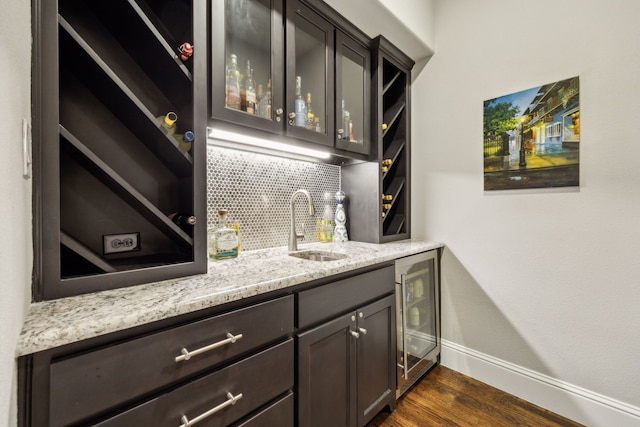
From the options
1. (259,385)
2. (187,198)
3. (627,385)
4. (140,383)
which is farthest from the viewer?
(627,385)

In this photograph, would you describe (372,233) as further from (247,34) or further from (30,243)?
(30,243)

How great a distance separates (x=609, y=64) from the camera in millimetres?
1470

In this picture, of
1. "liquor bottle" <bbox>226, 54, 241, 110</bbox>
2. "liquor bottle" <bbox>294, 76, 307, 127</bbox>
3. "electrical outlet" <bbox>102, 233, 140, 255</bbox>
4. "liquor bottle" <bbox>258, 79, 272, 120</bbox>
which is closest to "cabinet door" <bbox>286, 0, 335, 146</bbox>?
"liquor bottle" <bbox>294, 76, 307, 127</bbox>

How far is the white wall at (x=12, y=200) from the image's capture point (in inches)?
19.3

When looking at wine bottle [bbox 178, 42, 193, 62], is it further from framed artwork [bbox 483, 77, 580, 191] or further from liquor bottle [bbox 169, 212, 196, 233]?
framed artwork [bbox 483, 77, 580, 191]

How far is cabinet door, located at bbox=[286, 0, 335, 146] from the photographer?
4.76 feet

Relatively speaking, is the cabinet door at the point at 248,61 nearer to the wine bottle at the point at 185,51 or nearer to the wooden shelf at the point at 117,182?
the wine bottle at the point at 185,51

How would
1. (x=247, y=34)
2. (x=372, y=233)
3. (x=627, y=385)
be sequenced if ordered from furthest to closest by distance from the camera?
(x=372, y=233) → (x=627, y=385) → (x=247, y=34)

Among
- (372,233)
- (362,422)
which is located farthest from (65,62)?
(362,422)

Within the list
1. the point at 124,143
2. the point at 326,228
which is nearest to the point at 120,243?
the point at 124,143

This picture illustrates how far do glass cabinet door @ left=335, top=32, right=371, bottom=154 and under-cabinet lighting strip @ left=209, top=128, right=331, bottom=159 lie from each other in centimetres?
19

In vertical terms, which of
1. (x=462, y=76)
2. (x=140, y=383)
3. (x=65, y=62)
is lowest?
(x=140, y=383)

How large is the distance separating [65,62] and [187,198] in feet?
1.97

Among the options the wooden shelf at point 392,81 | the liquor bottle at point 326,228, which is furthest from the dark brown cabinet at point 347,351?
the wooden shelf at point 392,81
